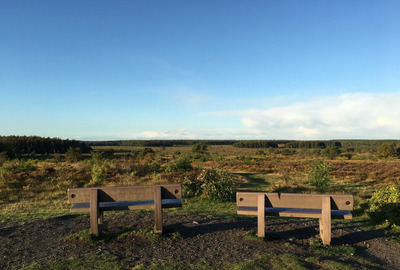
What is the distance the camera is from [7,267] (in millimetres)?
3752

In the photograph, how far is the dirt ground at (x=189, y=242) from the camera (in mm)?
4051

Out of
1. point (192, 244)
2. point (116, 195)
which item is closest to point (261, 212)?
point (192, 244)

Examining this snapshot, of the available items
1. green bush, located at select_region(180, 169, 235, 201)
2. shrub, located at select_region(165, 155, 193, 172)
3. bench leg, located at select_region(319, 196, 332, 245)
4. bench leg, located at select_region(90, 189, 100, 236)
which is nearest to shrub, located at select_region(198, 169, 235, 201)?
green bush, located at select_region(180, 169, 235, 201)

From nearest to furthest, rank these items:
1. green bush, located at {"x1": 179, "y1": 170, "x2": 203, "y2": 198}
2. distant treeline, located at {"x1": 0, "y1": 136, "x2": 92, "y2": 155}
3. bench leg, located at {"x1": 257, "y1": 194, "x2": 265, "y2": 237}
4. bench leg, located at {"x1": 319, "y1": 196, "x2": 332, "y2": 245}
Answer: bench leg, located at {"x1": 319, "y1": 196, "x2": 332, "y2": 245} → bench leg, located at {"x1": 257, "y1": 194, "x2": 265, "y2": 237} → green bush, located at {"x1": 179, "y1": 170, "x2": 203, "y2": 198} → distant treeline, located at {"x1": 0, "y1": 136, "x2": 92, "y2": 155}

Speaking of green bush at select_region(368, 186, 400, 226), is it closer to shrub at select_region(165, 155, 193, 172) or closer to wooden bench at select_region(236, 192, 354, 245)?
wooden bench at select_region(236, 192, 354, 245)

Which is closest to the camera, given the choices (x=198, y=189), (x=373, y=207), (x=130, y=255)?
(x=130, y=255)

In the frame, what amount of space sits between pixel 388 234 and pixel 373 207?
1.27 m

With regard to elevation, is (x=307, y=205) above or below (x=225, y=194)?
above

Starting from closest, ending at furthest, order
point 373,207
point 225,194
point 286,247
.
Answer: point 286,247, point 373,207, point 225,194

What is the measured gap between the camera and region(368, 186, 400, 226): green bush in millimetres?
6003

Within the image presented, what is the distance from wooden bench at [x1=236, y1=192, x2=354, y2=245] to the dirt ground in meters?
0.49

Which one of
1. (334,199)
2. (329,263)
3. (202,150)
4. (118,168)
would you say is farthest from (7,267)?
(202,150)

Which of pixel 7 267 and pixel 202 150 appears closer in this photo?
pixel 7 267

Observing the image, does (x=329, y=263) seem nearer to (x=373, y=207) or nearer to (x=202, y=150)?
(x=373, y=207)
